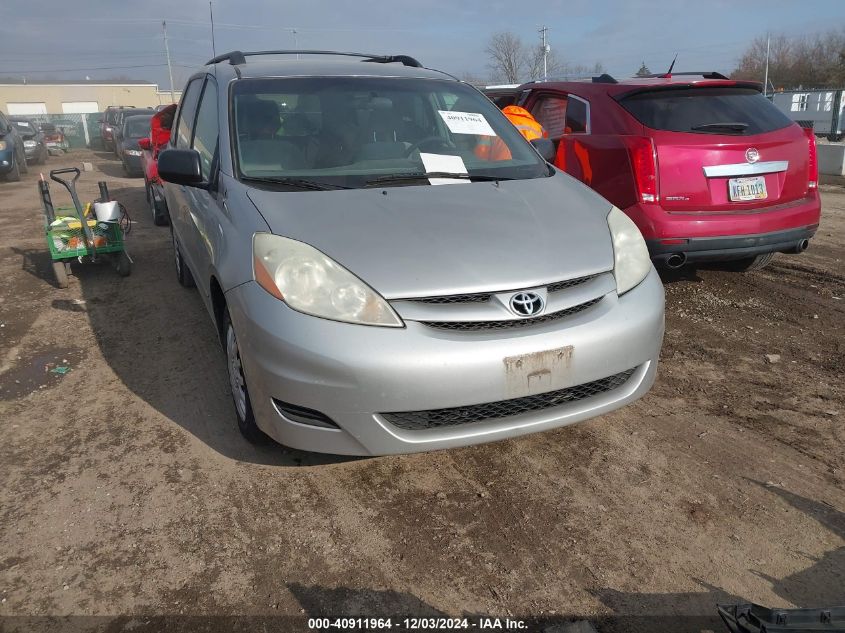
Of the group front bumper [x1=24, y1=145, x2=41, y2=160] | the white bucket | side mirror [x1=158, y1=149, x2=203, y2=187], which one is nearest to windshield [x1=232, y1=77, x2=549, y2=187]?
side mirror [x1=158, y1=149, x2=203, y2=187]

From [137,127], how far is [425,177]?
53.4ft

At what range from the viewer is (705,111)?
4.83m

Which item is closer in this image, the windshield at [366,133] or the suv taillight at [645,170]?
the windshield at [366,133]

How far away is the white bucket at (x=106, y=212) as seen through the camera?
6.09 m

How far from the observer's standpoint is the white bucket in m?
6.09

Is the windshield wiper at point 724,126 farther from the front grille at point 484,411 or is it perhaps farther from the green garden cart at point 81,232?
the green garden cart at point 81,232

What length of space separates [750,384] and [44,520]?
142 inches

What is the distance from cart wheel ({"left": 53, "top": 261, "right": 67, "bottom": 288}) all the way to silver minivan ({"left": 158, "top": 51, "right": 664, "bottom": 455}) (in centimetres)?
313

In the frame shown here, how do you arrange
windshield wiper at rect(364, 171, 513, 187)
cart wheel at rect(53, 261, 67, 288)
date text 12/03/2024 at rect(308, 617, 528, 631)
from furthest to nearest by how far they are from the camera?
cart wheel at rect(53, 261, 67, 288) → windshield wiper at rect(364, 171, 513, 187) → date text 12/03/2024 at rect(308, 617, 528, 631)

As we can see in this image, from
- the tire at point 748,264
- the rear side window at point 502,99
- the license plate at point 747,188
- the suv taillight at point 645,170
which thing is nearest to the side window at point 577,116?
the suv taillight at point 645,170

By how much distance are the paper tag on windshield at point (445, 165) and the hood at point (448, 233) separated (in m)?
0.13

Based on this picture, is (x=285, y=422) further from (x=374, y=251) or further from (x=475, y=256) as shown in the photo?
(x=475, y=256)

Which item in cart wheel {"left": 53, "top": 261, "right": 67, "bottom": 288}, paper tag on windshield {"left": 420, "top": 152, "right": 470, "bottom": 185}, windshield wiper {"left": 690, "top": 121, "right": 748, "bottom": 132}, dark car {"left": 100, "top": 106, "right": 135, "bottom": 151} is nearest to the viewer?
paper tag on windshield {"left": 420, "top": 152, "right": 470, "bottom": 185}

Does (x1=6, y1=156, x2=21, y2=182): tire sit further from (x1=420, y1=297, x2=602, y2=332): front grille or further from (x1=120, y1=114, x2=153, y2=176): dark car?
(x1=420, y1=297, x2=602, y2=332): front grille
